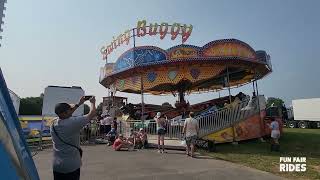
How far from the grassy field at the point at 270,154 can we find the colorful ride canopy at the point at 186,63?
4786 millimetres

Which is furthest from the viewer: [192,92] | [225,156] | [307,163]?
[192,92]

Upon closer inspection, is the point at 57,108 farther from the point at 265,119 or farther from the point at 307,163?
the point at 265,119

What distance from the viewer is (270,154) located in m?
14.0

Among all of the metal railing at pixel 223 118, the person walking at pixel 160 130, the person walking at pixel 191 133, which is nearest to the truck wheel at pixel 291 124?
the metal railing at pixel 223 118

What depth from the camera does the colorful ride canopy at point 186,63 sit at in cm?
1934

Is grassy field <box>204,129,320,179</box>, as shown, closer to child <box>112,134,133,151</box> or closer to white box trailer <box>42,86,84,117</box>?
child <box>112,134,133,151</box>

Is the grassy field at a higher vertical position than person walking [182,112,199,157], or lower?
lower

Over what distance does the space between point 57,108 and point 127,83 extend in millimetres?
18378

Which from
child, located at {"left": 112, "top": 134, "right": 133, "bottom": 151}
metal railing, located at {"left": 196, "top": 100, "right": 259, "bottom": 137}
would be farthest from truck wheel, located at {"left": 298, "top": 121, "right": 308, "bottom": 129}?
child, located at {"left": 112, "top": 134, "right": 133, "bottom": 151}

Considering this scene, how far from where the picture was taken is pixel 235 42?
1958cm

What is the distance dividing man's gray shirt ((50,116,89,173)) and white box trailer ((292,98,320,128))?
36740 mm

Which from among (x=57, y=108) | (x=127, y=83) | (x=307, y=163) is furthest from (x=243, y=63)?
(x=57, y=108)

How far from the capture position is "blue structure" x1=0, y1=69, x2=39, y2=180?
3.17 meters

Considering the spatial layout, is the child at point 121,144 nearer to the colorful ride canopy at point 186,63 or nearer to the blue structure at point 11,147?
the colorful ride canopy at point 186,63
